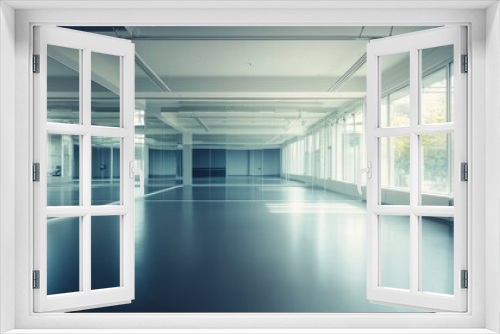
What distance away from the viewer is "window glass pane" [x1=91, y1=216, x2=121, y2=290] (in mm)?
4164

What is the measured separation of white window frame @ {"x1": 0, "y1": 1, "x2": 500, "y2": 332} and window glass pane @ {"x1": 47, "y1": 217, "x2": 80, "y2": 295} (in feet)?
4.37

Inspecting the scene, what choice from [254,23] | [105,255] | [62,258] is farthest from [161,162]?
[254,23]

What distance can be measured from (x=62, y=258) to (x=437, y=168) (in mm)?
8184

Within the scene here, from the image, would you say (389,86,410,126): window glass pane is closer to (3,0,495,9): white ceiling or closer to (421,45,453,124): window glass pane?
(421,45,453,124): window glass pane

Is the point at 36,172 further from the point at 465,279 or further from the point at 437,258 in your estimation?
the point at 437,258

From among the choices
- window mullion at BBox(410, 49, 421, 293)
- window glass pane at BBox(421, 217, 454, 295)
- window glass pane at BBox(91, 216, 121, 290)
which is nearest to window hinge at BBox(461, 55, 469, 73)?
window mullion at BBox(410, 49, 421, 293)

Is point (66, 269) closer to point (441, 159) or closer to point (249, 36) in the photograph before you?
point (249, 36)

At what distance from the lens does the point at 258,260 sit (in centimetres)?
510

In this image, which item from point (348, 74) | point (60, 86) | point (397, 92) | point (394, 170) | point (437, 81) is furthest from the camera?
point (60, 86)

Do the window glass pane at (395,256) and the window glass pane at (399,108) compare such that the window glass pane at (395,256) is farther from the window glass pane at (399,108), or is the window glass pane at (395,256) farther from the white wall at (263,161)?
the white wall at (263,161)

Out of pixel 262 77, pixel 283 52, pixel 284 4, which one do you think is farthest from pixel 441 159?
pixel 284 4

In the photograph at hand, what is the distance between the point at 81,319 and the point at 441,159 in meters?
8.82

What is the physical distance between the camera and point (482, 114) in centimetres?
255

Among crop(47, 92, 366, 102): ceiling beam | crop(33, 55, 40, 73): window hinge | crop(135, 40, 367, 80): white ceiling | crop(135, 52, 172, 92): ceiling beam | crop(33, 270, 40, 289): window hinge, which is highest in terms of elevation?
crop(135, 40, 367, 80): white ceiling
